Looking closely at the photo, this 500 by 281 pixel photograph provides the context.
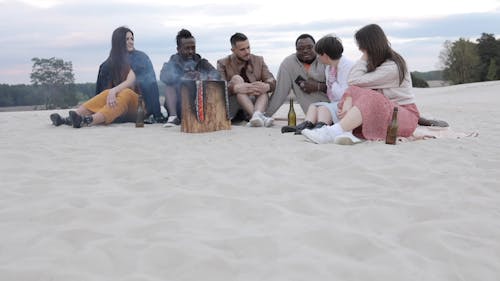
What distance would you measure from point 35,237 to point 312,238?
1.19 meters

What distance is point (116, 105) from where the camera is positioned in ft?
20.1

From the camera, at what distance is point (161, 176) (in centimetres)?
316

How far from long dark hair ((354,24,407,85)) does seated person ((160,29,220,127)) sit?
2134 millimetres

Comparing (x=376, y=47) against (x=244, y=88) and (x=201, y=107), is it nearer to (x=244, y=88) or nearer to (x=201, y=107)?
(x=244, y=88)

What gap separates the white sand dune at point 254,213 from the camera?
1775 mm

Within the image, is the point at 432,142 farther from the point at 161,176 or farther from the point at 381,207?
the point at 161,176

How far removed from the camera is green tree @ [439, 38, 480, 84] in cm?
3284

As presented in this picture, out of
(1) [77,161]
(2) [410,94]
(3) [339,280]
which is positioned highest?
(2) [410,94]

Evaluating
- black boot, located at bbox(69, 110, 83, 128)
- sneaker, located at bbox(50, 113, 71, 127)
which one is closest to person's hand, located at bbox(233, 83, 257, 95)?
black boot, located at bbox(69, 110, 83, 128)

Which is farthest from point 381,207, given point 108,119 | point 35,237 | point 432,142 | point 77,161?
point 108,119

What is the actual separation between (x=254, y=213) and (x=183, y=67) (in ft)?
13.2

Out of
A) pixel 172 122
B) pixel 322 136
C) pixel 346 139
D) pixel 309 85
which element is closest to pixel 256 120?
pixel 309 85

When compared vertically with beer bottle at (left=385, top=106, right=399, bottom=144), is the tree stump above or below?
above

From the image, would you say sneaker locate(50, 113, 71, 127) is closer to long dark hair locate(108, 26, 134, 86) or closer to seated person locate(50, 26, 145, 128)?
seated person locate(50, 26, 145, 128)
